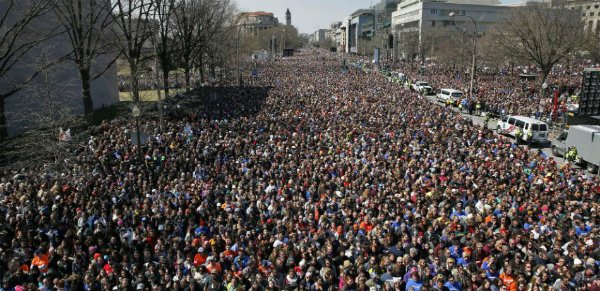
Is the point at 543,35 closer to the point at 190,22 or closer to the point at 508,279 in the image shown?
the point at 190,22

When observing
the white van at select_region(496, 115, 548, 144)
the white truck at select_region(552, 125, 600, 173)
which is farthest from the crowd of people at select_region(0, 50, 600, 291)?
the white van at select_region(496, 115, 548, 144)

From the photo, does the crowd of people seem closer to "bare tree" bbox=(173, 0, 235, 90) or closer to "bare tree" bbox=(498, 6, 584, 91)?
"bare tree" bbox=(173, 0, 235, 90)

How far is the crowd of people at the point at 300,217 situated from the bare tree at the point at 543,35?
24672 millimetres

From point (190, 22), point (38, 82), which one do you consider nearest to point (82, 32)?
point (38, 82)

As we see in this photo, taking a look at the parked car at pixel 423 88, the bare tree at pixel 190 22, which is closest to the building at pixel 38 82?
the bare tree at pixel 190 22

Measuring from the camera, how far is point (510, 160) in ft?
52.7

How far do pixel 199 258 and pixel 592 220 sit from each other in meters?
9.64

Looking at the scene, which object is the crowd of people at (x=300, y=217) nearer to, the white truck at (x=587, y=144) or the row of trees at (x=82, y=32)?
the white truck at (x=587, y=144)

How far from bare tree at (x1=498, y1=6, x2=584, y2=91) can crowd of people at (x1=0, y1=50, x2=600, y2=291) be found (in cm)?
2467

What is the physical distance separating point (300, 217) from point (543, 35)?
37546mm

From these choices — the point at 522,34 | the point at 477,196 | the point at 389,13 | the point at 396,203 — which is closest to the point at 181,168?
the point at 396,203

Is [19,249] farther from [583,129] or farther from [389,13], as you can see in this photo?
[389,13]

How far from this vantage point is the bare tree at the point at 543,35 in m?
37.8

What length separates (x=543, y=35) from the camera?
38750mm
